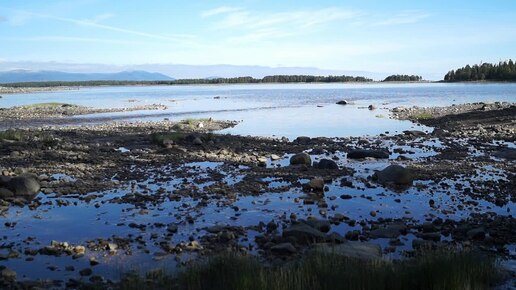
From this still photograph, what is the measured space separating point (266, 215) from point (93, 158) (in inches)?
451

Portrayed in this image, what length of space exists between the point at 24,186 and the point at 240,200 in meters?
6.77

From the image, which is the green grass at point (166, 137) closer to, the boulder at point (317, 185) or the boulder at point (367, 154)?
the boulder at point (367, 154)

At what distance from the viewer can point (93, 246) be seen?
34.5 feet

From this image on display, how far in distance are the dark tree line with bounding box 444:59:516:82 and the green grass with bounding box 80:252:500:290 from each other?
156 metres

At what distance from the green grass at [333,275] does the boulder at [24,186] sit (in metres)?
8.48

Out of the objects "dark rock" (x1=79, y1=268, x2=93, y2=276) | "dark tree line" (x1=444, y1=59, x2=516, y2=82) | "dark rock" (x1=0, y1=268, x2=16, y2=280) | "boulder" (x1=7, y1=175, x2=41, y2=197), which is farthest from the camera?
"dark tree line" (x1=444, y1=59, x2=516, y2=82)

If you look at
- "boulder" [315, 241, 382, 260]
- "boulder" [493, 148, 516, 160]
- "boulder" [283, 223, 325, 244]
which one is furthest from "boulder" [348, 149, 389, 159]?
"boulder" [315, 241, 382, 260]

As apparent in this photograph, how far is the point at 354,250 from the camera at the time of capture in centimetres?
941

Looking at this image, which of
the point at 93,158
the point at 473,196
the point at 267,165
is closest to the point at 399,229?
the point at 473,196

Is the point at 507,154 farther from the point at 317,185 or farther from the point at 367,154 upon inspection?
the point at 317,185

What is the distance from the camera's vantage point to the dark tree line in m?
148

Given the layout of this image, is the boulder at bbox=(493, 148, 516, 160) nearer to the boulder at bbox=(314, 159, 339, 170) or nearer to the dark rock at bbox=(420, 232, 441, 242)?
the boulder at bbox=(314, 159, 339, 170)

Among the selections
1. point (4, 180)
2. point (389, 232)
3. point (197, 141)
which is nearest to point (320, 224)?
point (389, 232)

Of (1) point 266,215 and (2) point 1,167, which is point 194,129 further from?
(1) point 266,215
